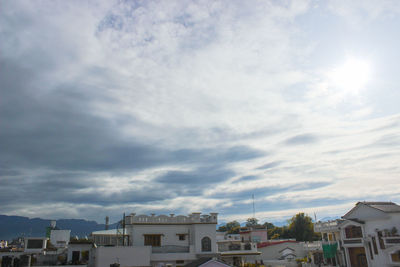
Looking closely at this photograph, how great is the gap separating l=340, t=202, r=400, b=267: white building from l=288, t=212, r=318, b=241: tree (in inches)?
1265

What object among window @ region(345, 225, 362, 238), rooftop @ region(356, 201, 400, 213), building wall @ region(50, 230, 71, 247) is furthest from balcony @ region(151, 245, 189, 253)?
building wall @ region(50, 230, 71, 247)

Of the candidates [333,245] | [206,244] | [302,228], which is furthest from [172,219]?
[302,228]

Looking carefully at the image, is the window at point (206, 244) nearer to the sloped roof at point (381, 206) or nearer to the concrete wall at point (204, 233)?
the concrete wall at point (204, 233)

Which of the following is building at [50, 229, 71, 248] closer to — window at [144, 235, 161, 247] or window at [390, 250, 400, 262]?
Answer: window at [144, 235, 161, 247]

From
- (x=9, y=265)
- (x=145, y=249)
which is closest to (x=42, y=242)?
(x=9, y=265)

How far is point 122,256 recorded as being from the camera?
3412 centimetres

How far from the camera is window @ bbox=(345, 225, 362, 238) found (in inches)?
1581

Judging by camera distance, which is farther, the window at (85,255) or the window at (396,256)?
the window at (85,255)

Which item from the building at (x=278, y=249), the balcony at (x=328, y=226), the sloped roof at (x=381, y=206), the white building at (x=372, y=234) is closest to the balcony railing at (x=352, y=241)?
the white building at (x=372, y=234)

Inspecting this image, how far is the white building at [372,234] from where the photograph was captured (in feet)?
115

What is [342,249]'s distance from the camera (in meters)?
43.4

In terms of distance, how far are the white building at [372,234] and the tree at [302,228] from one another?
32119 millimetres

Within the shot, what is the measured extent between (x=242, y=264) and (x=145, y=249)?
1535 centimetres

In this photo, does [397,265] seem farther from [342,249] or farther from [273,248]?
[273,248]
